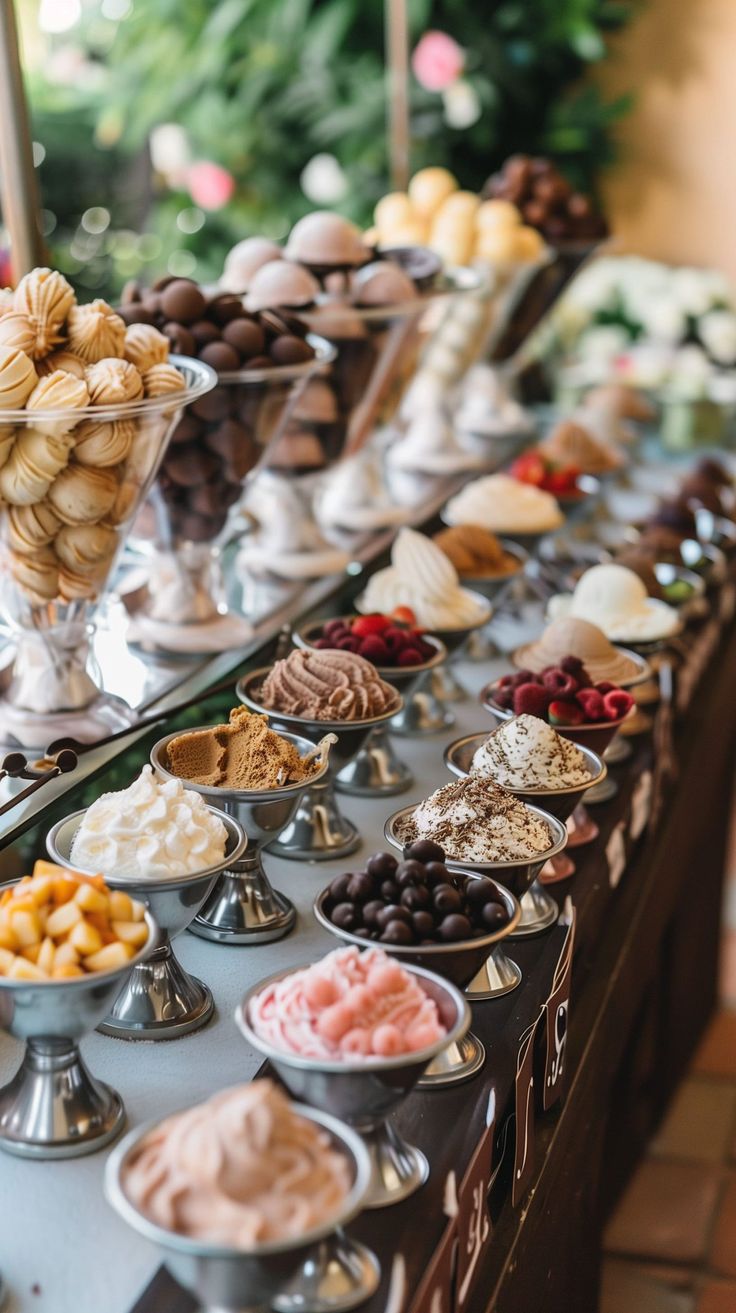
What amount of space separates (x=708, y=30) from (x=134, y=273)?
1.59m

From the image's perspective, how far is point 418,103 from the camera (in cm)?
343

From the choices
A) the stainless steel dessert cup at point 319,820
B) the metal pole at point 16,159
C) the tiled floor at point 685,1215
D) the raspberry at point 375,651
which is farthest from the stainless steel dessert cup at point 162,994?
the tiled floor at point 685,1215

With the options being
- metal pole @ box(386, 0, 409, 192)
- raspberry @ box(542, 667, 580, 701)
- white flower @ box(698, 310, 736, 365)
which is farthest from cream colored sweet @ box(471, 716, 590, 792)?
white flower @ box(698, 310, 736, 365)

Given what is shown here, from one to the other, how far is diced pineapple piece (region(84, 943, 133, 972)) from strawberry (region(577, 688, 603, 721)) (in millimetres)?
565

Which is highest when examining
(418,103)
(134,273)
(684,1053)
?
(418,103)

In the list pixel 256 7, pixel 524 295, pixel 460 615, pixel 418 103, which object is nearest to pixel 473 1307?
pixel 460 615

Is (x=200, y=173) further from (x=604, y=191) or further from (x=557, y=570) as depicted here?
(x=557, y=570)

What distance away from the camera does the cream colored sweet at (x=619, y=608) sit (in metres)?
1.53

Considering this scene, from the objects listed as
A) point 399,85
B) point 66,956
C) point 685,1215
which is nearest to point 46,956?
point 66,956

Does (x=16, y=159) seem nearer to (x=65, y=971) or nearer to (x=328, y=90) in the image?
(x=65, y=971)

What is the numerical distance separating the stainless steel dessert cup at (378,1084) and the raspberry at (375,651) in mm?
466

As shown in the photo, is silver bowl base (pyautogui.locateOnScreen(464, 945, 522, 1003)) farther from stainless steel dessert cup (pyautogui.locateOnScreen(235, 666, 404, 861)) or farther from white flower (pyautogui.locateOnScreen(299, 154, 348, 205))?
white flower (pyautogui.locateOnScreen(299, 154, 348, 205))

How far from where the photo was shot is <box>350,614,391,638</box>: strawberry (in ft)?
4.33

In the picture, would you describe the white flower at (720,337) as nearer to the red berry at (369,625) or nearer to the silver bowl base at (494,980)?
the red berry at (369,625)
